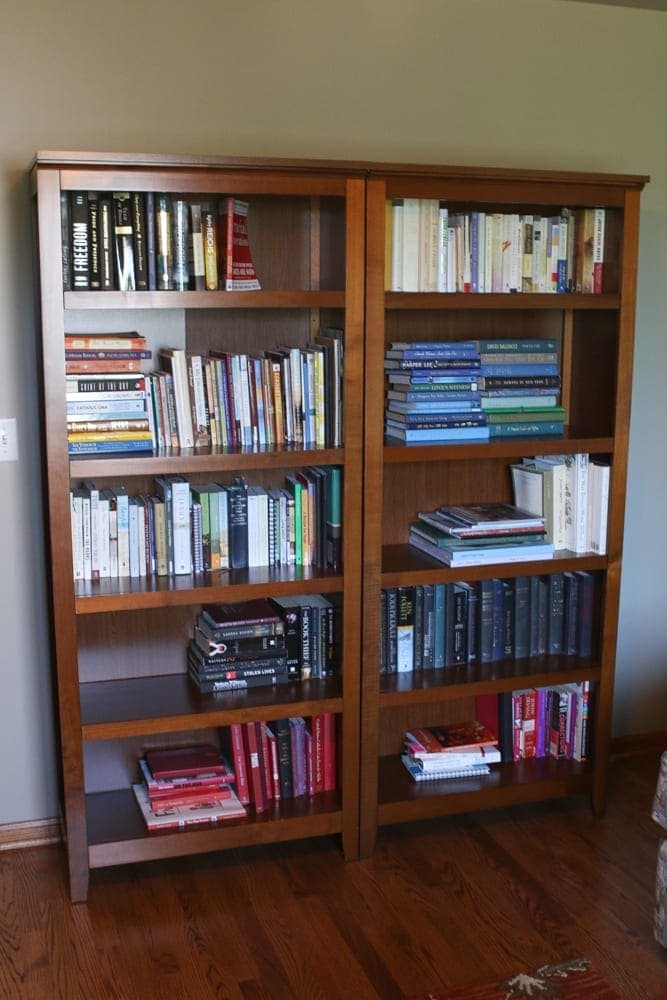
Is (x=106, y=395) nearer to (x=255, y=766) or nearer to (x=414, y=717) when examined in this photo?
(x=255, y=766)

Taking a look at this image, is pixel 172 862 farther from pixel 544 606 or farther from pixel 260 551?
pixel 544 606

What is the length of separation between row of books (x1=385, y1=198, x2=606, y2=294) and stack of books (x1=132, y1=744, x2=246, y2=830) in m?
1.37

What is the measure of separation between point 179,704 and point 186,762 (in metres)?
0.24

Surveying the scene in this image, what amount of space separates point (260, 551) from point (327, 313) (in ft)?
→ 2.18

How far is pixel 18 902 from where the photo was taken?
9.00 ft

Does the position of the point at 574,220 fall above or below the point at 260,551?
above

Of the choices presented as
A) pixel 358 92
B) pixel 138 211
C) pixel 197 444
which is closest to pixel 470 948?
pixel 197 444

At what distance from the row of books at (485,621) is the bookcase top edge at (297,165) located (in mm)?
1079

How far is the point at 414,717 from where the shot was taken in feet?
10.8

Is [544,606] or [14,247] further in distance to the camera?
[544,606]

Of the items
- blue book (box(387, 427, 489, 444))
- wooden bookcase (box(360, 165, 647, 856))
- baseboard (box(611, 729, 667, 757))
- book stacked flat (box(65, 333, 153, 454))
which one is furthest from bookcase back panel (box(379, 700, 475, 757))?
book stacked flat (box(65, 333, 153, 454))

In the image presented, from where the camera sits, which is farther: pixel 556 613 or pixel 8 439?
pixel 556 613

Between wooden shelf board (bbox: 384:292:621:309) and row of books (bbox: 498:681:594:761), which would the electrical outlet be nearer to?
wooden shelf board (bbox: 384:292:621:309)

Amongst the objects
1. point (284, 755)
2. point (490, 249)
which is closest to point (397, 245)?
point (490, 249)
